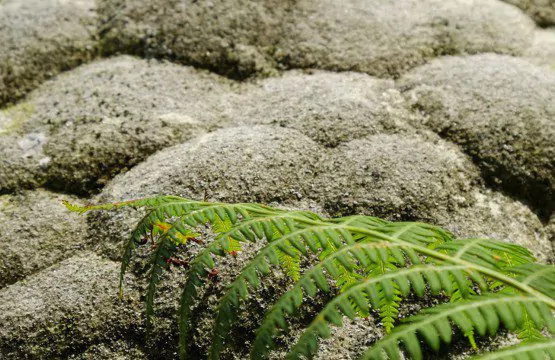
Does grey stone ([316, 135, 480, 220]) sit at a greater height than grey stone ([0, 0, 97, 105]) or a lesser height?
greater

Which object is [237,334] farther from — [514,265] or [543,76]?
[543,76]

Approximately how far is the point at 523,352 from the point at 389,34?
2707 mm

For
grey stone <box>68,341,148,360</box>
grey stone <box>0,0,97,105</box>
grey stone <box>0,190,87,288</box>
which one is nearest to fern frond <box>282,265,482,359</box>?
grey stone <box>68,341,148,360</box>

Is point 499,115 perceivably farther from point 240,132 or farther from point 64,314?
point 64,314

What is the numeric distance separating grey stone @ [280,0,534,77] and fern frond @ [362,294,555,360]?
222cm

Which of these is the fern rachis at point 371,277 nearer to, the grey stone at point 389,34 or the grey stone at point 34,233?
the grey stone at point 34,233

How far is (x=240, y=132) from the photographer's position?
3000mm

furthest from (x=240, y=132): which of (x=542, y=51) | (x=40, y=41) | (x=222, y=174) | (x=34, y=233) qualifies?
(x=542, y=51)

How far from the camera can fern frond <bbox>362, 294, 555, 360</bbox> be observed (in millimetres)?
1389

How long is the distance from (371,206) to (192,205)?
3.74 ft

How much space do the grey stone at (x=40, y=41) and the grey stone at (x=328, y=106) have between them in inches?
52.5

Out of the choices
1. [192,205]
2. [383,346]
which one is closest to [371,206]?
[192,205]

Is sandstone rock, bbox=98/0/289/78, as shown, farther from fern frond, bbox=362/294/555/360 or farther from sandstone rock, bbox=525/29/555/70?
fern frond, bbox=362/294/555/360

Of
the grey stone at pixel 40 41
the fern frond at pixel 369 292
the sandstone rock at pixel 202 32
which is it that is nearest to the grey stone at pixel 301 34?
the sandstone rock at pixel 202 32
